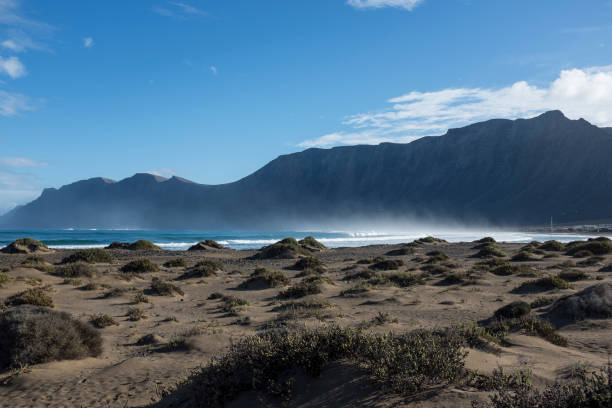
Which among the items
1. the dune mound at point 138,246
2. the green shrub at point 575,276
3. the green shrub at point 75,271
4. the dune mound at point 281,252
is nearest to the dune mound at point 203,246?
the dune mound at point 138,246

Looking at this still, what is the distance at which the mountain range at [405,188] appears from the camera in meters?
113

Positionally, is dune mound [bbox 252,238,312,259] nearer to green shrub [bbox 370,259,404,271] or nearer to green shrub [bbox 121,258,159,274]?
green shrub [bbox 370,259,404,271]

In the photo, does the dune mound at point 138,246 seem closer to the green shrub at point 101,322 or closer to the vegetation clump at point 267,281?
the vegetation clump at point 267,281

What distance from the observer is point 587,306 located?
11.1m

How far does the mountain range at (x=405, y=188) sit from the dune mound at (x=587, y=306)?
349 ft

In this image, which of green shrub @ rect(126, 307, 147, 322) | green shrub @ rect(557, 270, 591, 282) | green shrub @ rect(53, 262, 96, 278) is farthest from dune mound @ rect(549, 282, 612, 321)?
green shrub @ rect(53, 262, 96, 278)

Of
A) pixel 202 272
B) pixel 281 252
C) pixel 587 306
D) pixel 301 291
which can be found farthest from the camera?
pixel 281 252

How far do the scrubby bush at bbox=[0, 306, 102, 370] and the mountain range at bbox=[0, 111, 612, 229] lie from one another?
116333mm

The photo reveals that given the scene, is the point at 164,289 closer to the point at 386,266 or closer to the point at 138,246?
the point at 386,266

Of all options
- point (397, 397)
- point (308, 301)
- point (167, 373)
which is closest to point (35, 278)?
point (308, 301)

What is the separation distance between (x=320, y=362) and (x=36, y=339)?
607 cm

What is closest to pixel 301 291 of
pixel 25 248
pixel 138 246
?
pixel 138 246

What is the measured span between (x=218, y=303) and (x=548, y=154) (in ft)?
419

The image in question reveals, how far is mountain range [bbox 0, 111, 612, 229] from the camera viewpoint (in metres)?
113
